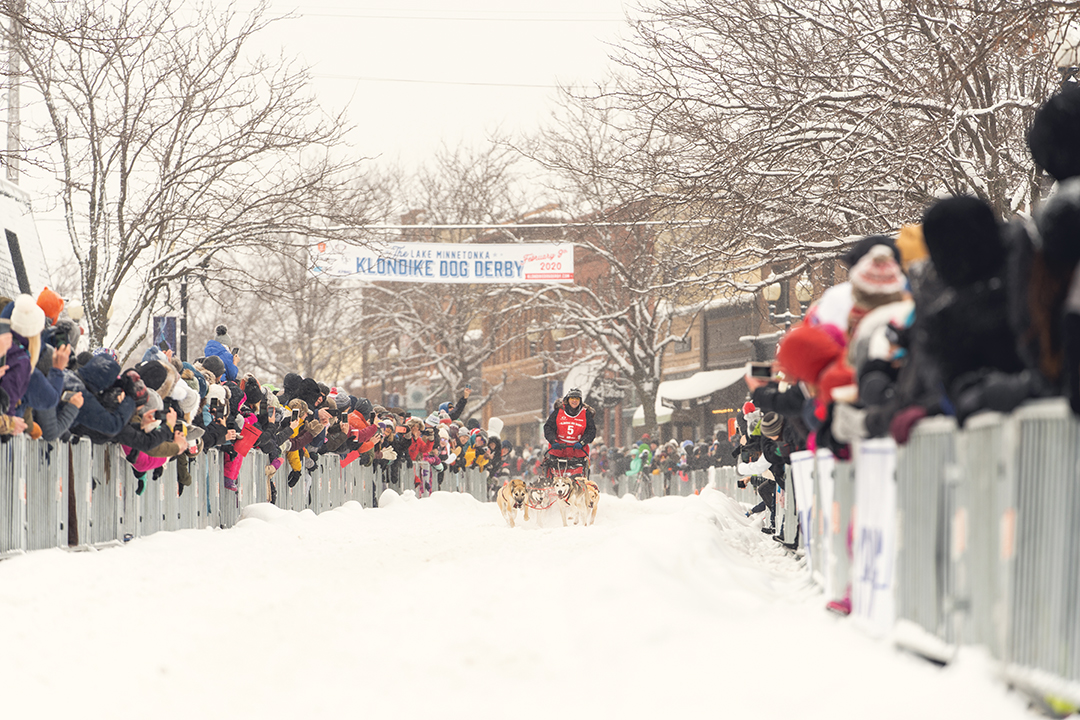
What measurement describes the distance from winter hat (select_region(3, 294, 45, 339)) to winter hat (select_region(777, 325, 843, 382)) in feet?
18.5

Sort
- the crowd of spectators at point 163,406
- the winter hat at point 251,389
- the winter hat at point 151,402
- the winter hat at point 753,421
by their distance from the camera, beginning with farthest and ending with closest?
the winter hat at point 251,389
the winter hat at point 753,421
the winter hat at point 151,402
the crowd of spectators at point 163,406

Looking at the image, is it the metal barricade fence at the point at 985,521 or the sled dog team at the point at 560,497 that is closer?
the metal barricade fence at the point at 985,521

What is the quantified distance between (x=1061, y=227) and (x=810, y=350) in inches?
113

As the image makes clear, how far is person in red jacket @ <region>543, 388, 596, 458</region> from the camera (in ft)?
62.0

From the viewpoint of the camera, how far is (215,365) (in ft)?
48.8

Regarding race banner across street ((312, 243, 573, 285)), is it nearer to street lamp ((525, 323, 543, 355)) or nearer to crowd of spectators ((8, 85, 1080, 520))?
street lamp ((525, 323, 543, 355))

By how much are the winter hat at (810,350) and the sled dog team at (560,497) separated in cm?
1003

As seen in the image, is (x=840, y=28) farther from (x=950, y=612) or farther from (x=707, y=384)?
(x=707, y=384)

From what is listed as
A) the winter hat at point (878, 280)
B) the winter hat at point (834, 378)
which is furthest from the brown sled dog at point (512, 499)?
the winter hat at point (878, 280)

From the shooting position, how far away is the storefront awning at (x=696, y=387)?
5041cm

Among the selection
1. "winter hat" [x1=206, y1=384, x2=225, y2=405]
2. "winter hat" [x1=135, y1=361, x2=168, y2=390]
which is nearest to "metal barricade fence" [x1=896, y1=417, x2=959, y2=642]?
"winter hat" [x1=135, y1=361, x2=168, y2=390]

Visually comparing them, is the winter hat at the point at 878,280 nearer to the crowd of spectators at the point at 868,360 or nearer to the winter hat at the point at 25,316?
the crowd of spectators at the point at 868,360

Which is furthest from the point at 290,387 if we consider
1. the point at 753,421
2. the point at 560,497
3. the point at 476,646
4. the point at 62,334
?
the point at 476,646

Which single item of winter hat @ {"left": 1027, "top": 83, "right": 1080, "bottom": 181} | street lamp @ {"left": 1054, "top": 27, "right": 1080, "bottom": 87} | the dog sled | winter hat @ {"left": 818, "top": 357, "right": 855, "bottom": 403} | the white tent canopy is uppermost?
street lamp @ {"left": 1054, "top": 27, "right": 1080, "bottom": 87}
